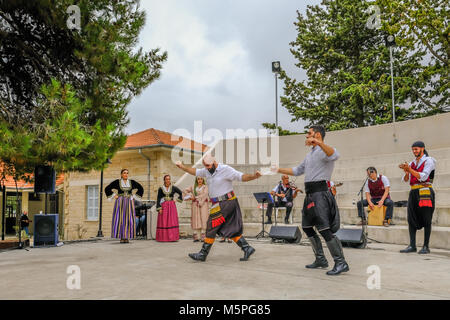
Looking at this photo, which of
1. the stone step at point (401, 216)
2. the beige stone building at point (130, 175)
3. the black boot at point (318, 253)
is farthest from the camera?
the beige stone building at point (130, 175)

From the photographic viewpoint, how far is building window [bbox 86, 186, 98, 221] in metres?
18.7

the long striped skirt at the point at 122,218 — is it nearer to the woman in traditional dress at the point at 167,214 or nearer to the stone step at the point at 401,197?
the woman in traditional dress at the point at 167,214

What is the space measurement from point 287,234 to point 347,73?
16.8 metres

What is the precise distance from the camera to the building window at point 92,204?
61.3 feet

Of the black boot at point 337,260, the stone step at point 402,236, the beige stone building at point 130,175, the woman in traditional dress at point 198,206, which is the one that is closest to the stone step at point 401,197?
the stone step at point 402,236

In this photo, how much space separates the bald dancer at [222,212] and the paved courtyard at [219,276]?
257 millimetres

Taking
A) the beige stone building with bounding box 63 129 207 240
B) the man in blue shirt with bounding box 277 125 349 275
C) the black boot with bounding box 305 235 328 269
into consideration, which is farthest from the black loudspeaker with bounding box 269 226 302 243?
the beige stone building with bounding box 63 129 207 240

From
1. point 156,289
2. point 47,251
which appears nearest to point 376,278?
point 156,289

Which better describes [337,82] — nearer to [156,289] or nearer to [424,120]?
[424,120]

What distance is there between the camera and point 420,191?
21.4 ft

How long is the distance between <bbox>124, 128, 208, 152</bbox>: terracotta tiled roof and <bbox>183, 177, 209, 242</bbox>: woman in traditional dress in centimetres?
848

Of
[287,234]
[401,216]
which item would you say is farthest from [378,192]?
[287,234]

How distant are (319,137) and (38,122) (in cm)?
543
